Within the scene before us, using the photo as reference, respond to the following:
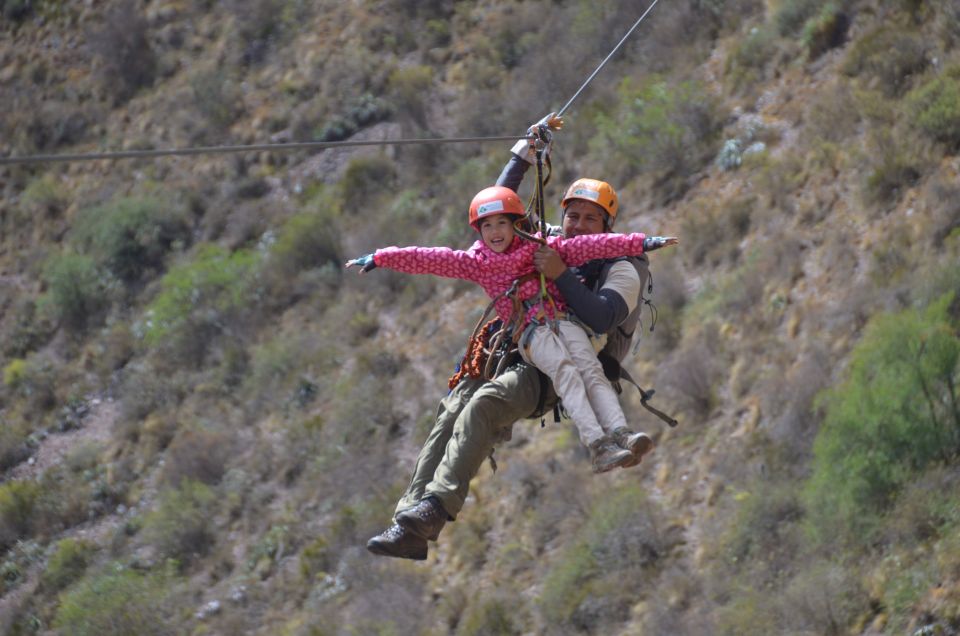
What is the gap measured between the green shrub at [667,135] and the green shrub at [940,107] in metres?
3.90

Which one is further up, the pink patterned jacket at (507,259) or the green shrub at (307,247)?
the pink patterned jacket at (507,259)

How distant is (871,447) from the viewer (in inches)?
601

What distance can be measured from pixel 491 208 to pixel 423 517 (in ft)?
5.93

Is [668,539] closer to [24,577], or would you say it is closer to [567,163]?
[567,163]

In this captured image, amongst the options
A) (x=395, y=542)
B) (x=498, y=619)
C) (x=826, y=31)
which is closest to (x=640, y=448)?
(x=395, y=542)

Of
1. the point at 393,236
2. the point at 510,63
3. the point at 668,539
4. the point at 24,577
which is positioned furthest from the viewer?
→ the point at 510,63

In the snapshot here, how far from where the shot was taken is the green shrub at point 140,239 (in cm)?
3094

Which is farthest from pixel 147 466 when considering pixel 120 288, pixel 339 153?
pixel 339 153

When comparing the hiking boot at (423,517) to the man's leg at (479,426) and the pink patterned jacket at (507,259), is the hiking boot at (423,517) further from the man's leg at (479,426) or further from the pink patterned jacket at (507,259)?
the pink patterned jacket at (507,259)

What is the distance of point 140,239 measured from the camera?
1217 inches

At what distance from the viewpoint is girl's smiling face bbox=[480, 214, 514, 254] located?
7.80 meters

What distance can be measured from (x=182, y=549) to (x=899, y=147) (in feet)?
44.7

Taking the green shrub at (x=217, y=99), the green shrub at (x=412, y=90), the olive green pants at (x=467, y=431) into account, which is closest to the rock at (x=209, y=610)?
the green shrub at (x=412, y=90)

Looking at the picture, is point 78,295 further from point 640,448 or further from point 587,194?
point 640,448
